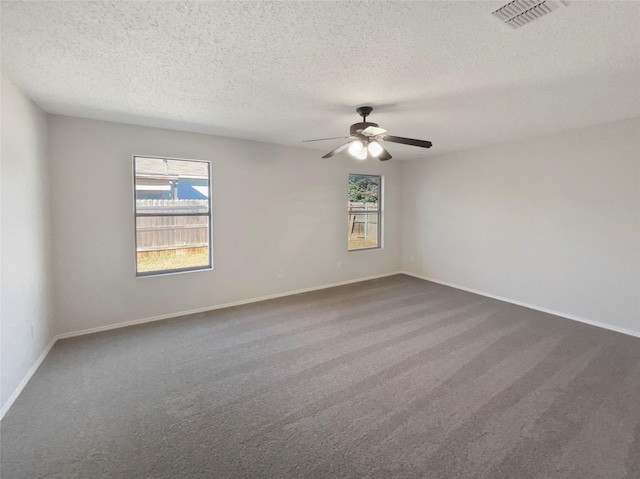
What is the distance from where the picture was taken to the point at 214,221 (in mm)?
4195

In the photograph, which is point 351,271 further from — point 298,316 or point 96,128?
point 96,128

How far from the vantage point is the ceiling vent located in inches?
60.0

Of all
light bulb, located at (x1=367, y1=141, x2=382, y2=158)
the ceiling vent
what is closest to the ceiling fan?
light bulb, located at (x1=367, y1=141, x2=382, y2=158)

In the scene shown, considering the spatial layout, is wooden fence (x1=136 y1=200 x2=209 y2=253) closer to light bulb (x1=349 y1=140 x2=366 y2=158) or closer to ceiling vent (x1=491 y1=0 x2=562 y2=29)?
light bulb (x1=349 y1=140 x2=366 y2=158)

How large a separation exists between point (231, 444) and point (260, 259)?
3.01 metres

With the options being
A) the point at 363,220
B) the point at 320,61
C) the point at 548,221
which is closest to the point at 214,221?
the point at 320,61

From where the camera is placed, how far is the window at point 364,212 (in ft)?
19.1

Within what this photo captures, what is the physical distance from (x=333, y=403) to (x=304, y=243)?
3153mm

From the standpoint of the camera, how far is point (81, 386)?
245cm

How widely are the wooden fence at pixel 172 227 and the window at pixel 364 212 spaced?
108 inches

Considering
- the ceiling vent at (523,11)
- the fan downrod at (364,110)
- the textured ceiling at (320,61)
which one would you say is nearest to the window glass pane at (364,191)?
the textured ceiling at (320,61)

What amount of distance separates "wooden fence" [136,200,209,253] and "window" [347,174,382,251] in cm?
273

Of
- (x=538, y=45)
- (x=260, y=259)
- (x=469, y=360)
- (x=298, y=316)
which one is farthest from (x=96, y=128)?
(x=469, y=360)

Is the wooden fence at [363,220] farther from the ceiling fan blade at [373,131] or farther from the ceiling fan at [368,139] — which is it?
the ceiling fan blade at [373,131]
